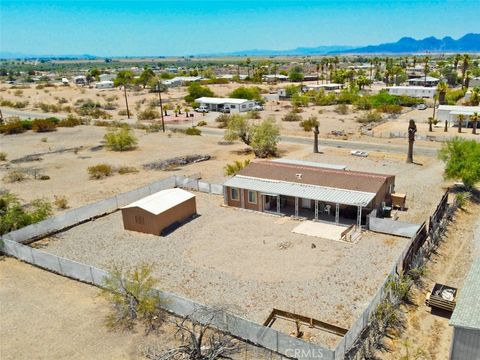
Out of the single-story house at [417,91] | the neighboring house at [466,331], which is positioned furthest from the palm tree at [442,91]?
the neighboring house at [466,331]

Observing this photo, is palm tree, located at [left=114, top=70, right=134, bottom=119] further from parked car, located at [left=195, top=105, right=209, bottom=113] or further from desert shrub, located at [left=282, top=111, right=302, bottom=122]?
desert shrub, located at [left=282, top=111, right=302, bottom=122]

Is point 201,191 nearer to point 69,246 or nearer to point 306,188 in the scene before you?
point 306,188

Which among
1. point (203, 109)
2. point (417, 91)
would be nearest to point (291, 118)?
point (203, 109)

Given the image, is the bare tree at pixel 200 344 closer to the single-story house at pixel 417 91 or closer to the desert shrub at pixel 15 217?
the desert shrub at pixel 15 217

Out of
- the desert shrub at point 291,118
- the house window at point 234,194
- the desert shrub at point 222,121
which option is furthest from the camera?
the desert shrub at point 291,118

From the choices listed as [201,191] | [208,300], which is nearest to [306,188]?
[201,191]

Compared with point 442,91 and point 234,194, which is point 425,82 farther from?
point 234,194

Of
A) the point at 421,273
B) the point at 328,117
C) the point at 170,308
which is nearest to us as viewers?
the point at 170,308
